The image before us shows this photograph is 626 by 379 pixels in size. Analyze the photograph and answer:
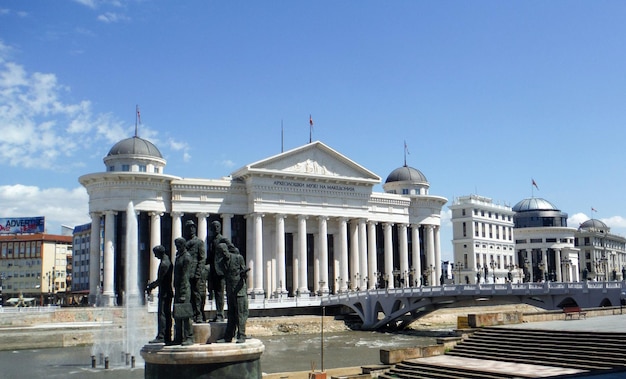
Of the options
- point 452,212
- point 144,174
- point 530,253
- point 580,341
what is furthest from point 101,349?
point 530,253

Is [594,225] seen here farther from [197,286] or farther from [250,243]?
[197,286]

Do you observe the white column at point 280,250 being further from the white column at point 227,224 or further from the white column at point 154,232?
the white column at point 154,232

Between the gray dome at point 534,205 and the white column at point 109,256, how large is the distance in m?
94.8

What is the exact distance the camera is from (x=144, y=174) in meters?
91.1

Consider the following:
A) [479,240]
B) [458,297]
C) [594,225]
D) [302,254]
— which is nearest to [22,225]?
[302,254]

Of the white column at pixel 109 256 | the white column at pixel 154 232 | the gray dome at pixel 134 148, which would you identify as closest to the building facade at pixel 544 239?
the white column at pixel 154 232

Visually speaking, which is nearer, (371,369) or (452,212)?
(371,369)

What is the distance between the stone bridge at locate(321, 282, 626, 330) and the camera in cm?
6050

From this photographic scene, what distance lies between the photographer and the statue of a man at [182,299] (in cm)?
1961

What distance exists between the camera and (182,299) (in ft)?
65.6

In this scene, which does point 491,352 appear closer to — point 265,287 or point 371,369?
point 371,369

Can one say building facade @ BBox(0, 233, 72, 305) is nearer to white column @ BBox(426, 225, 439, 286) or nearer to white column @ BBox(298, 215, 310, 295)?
white column @ BBox(298, 215, 310, 295)

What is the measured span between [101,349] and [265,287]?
3711 centimetres

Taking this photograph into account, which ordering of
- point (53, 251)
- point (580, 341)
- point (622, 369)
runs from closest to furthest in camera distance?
point (622, 369)
point (580, 341)
point (53, 251)
